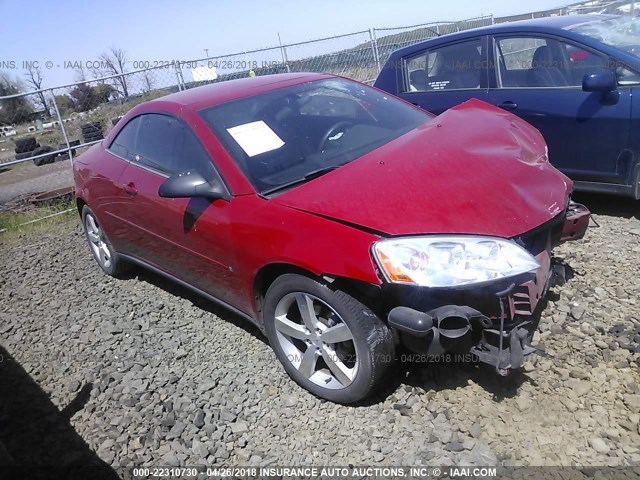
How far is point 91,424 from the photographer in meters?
2.88

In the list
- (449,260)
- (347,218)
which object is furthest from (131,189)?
(449,260)

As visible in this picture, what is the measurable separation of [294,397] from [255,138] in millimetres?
1490

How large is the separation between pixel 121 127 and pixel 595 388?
148 inches

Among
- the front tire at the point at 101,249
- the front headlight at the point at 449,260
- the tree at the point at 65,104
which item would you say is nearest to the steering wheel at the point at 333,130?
the front headlight at the point at 449,260

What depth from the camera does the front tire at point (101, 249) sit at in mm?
4488

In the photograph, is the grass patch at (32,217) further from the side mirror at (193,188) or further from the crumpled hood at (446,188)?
the crumpled hood at (446,188)

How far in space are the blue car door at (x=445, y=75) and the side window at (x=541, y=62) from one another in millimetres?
185

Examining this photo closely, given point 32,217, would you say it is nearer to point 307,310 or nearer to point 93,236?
point 93,236

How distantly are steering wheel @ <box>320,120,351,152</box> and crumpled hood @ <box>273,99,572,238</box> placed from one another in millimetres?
302

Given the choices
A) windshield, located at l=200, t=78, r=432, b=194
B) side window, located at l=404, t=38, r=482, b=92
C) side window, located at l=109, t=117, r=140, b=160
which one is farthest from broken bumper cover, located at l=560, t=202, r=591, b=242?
side window, located at l=109, t=117, r=140, b=160

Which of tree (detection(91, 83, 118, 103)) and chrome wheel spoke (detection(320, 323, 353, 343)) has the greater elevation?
tree (detection(91, 83, 118, 103))

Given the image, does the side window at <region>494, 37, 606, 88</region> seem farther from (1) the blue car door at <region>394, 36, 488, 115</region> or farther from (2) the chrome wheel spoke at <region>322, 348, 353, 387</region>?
(2) the chrome wheel spoke at <region>322, 348, 353, 387</region>

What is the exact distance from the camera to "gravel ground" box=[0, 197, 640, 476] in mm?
2312

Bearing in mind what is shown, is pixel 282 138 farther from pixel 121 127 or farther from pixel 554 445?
pixel 554 445
